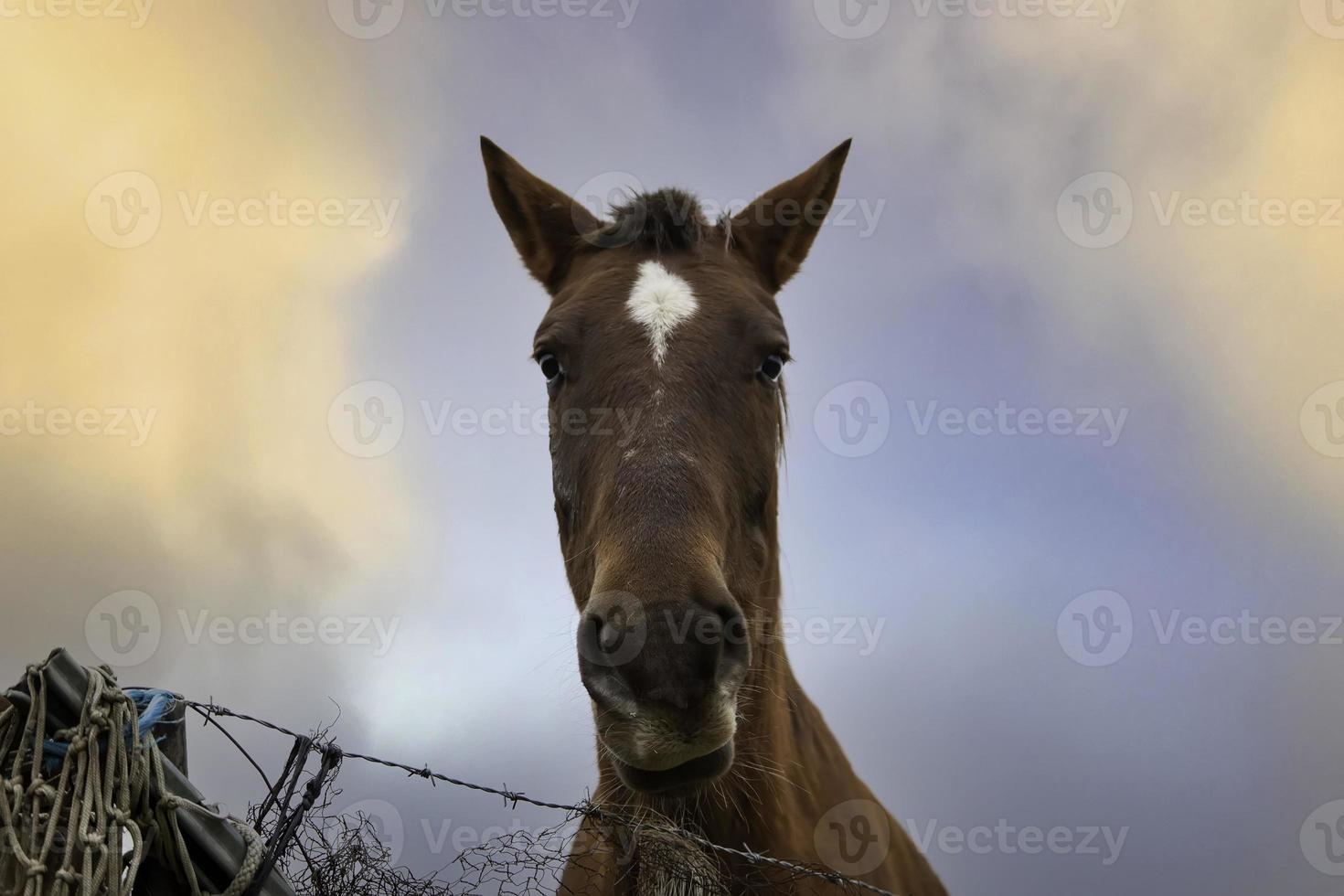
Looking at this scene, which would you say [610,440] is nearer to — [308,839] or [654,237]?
[654,237]

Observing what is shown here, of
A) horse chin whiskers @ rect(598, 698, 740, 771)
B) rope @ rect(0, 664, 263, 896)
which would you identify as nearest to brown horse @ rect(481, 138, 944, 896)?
horse chin whiskers @ rect(598, 698, 740, 771)

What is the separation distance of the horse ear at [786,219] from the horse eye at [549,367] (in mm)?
1476

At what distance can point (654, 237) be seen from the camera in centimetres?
426

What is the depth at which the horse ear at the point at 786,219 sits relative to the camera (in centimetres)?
477

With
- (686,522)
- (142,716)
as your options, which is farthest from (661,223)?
(142,716)

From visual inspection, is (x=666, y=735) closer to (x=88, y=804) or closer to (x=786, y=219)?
(x=88, y=804)

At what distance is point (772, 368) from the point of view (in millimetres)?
3914

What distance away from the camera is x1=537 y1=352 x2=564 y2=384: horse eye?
12.8ft

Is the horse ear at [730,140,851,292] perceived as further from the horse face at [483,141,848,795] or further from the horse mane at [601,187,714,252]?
the horse mane at [601,187,714,252]

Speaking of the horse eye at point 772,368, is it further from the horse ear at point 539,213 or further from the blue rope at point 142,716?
the blue rope at point 142,716

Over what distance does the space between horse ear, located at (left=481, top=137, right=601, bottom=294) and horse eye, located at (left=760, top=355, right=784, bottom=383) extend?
1545 mm

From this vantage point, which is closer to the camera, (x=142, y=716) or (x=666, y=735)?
(x=142, y=716)

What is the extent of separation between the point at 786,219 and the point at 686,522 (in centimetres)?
269

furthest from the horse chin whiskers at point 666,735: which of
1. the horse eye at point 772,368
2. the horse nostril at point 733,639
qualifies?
the horse eye at point 772,368
